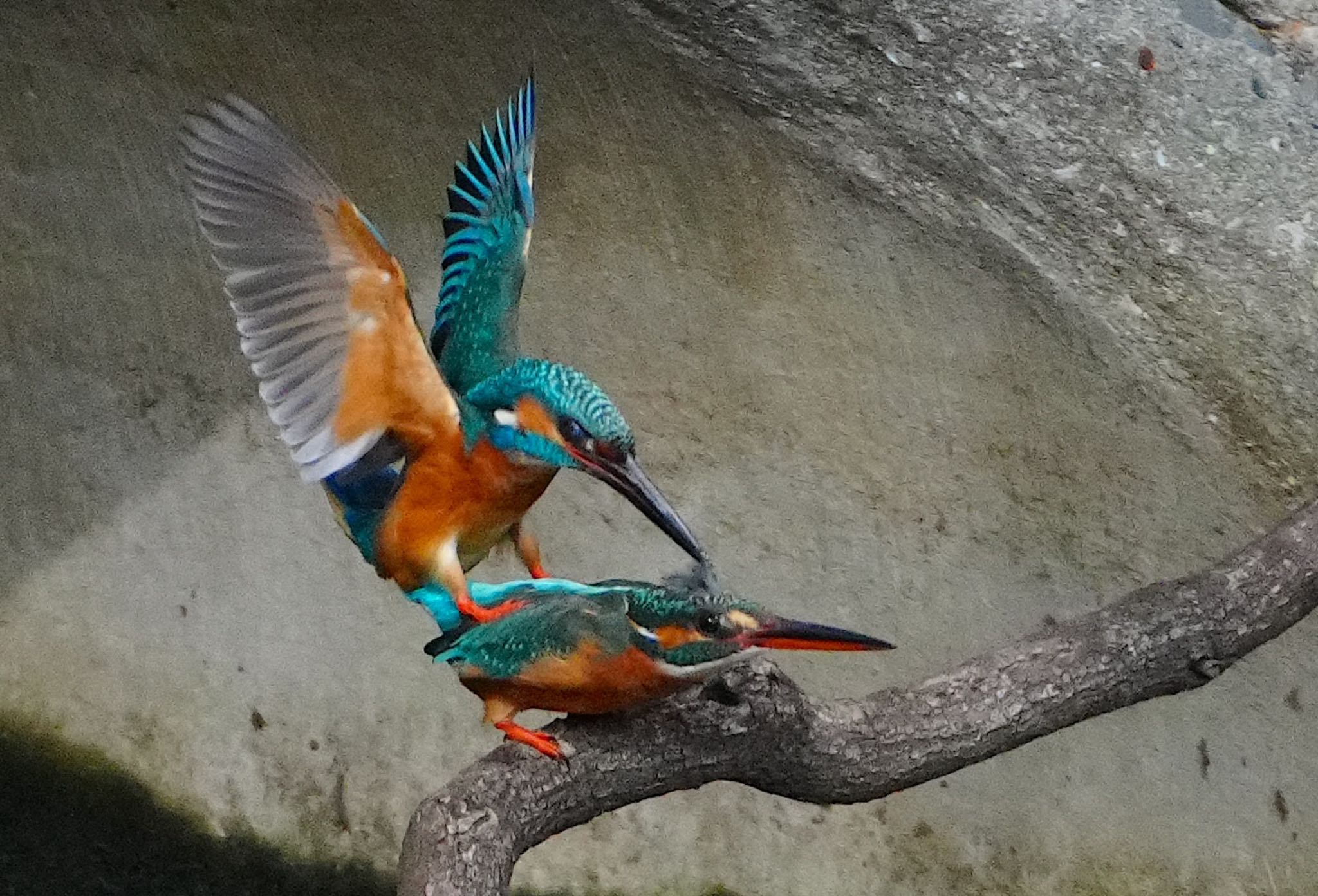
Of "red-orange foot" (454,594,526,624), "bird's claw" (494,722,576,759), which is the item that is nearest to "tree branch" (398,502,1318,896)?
"bird's claw" (494,722,576,759)

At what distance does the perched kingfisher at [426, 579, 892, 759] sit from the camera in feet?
3.19

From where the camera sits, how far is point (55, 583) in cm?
195

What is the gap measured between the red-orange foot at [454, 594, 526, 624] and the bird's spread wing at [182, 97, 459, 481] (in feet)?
0.50

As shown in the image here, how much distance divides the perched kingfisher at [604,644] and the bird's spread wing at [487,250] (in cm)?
19

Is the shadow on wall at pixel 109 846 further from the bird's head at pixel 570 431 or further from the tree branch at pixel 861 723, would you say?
the bird's head at pixel 570 431

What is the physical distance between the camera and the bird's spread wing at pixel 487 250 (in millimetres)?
1118

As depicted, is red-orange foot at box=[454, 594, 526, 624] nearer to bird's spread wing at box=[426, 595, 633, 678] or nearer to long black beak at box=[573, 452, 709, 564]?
bird's spread wing at box=[426, 595, 633, 678]

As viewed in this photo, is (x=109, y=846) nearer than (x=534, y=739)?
No

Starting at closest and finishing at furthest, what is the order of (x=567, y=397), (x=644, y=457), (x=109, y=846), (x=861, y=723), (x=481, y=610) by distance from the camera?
(x=567, y=397) < (x=481, y=610) < (x=861, y=723) < (x=109, y=846) < (x=644, y=457)

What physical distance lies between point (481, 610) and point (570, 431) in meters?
0.20

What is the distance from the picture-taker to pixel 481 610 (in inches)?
42.9

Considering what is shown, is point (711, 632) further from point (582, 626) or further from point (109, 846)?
point (109, 846)

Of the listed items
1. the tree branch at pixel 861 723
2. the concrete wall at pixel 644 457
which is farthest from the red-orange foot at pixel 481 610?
the concrete wall at pixel 644 457

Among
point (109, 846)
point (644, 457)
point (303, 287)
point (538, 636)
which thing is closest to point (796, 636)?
point (538, 636)
